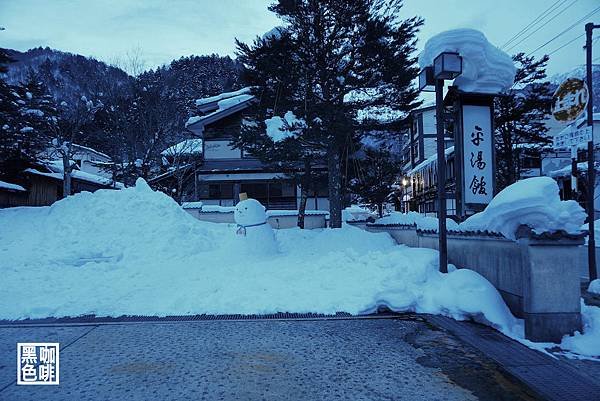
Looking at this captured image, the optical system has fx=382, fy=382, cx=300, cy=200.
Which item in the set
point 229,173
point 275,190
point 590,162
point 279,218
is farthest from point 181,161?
point 590,162

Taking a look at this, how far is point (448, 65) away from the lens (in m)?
6.29

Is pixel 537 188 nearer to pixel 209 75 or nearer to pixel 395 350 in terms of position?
pixel 395 350

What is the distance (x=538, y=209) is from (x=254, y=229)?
6556 mm

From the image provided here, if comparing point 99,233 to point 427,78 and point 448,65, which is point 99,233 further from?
point 448,65

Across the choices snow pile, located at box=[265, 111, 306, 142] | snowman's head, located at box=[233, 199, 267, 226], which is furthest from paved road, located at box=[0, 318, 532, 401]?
snow pile, located at box=[265, 111, 306, 142]

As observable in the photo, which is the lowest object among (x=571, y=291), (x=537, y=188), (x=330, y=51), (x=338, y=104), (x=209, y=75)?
(x=571, y=291)

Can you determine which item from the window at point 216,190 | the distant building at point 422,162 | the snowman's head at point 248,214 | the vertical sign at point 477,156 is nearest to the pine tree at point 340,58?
the snowman's head at point 248,214

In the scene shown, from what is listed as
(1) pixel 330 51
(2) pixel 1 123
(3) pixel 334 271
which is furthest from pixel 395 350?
(2) pixel 1 123

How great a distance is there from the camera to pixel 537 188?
4320 millimetres

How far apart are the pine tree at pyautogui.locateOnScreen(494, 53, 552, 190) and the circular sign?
40.2 feet

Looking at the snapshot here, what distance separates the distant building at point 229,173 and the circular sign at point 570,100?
14259 mm

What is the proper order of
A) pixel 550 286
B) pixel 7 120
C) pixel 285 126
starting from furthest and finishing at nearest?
pixel 7 120 < pixel 285 126 < pixel 550 286

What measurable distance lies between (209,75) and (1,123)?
26.9 m

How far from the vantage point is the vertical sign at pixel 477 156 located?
736 cm
